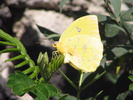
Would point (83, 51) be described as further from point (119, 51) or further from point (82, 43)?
point (119, 51)

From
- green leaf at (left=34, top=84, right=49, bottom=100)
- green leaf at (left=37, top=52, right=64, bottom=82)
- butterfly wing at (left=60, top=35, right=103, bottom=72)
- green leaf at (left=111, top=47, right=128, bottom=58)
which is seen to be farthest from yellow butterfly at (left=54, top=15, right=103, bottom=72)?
green leaf at (left=34, top=84, right=49, bottom=100)

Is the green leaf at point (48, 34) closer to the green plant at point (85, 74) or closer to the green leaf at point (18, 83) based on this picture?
the green plant at point (85, 74)

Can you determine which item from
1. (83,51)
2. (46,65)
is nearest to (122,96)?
(83,51)

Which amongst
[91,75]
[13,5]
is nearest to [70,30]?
[91,75]

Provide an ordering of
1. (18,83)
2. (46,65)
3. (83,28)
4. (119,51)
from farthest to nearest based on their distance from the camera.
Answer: (119,51) < (83,28) < (46,65) < (18,83)

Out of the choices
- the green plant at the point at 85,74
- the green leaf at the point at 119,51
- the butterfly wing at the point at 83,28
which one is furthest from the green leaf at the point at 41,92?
the green leaf at the point at 119,51

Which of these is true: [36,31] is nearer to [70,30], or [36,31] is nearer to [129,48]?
[70,30]

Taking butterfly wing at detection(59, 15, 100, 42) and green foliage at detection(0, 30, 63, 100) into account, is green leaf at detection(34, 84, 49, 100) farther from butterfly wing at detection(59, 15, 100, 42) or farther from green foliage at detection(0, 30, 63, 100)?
butterfly wing at detection(59, 15, 100, 42)
